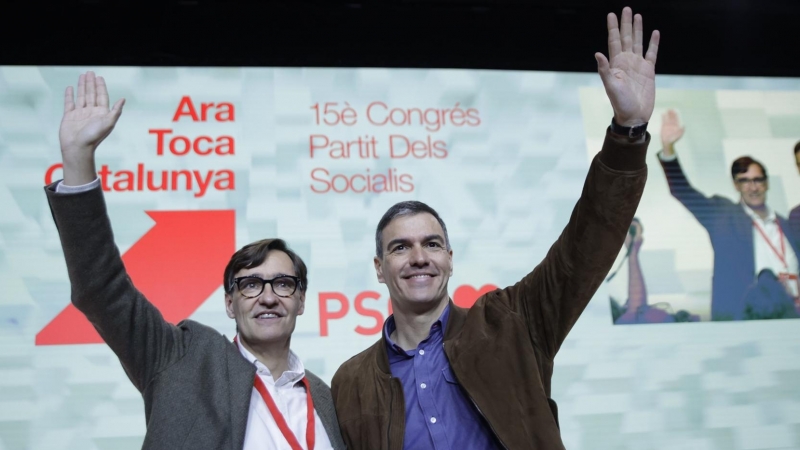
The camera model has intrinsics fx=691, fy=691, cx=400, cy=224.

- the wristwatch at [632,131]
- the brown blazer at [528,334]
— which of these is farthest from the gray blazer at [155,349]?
the wristwatch at [632,131]

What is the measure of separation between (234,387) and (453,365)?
528mm

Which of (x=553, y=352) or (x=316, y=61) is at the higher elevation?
(x=316, y=61)

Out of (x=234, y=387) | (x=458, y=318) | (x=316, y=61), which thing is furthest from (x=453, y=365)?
(x=316, y=61)

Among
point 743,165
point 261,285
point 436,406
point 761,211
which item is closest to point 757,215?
point 761,211

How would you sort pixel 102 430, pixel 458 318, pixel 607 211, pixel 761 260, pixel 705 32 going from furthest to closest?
pixel 705 32
pixel 761 260
pixel 102 430
pixel 458 318
pixel 607 211

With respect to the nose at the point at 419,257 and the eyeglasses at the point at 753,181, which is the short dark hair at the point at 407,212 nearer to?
the nose at the point at 419,257

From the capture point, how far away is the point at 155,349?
1.57 metres

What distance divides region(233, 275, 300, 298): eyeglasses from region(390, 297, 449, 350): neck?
297mm

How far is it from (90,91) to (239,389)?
74 centimetres

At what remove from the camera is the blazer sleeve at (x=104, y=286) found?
4.56 feet

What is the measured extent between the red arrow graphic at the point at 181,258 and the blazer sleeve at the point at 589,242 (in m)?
1.68

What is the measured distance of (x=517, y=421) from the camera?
1619 millimetres

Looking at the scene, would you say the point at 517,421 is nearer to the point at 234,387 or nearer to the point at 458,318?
the point at 458,318

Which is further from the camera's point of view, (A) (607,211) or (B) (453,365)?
(B) (453,365)
